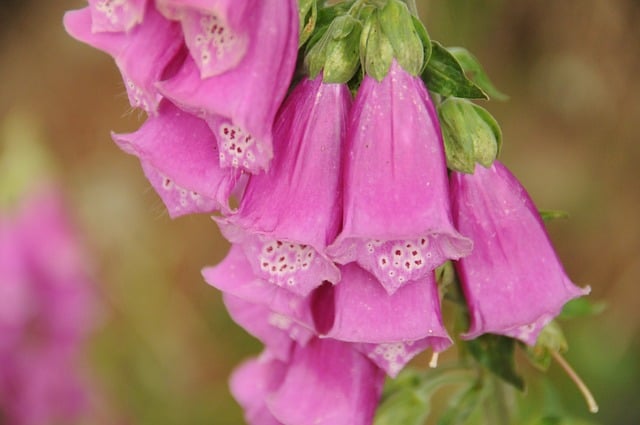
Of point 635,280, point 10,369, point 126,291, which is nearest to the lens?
point 10,369

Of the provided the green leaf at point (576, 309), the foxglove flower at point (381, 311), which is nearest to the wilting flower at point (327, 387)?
the foxglove flower at point (381, 311)

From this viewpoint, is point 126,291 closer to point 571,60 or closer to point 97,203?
point 97,203

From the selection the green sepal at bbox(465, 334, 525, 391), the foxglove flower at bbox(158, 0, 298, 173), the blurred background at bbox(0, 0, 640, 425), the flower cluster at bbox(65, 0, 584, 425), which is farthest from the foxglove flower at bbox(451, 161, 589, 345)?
the blurred background at bbox(0, 0, 640, 425)

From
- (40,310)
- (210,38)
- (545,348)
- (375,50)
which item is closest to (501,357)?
(545,348)

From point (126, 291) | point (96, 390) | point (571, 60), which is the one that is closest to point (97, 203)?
point (126, 291)

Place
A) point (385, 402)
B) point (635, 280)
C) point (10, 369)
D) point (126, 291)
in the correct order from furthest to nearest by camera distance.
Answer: point (126, 291)
point (635, 280)
point (10, 369)
point (385, 402)

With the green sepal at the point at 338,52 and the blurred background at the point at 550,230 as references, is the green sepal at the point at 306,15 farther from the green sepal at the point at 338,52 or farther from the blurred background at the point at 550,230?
the blurred background at the point at 550,230
